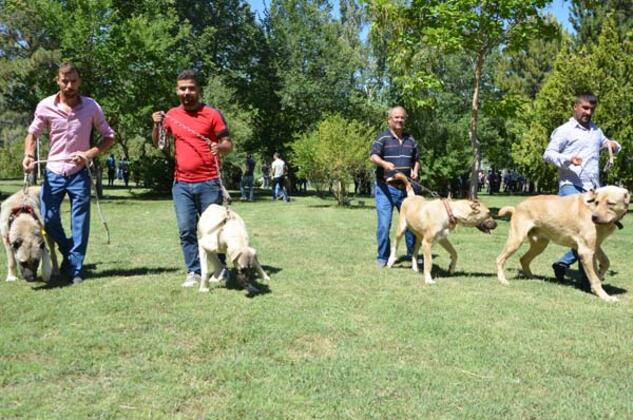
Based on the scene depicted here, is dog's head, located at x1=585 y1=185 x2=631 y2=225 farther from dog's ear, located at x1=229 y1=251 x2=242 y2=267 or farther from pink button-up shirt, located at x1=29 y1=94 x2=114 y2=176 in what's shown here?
pink button-up shirt, located at x1=29 y1=94 x2=114 y2=176

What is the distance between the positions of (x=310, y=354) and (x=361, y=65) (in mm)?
Answer: 35552

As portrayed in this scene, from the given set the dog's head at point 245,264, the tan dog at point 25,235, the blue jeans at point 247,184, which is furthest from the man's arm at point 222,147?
the blue jeans at point 247,184

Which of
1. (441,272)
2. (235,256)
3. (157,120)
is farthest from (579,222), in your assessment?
(157,120)

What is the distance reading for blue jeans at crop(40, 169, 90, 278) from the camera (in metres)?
6.85

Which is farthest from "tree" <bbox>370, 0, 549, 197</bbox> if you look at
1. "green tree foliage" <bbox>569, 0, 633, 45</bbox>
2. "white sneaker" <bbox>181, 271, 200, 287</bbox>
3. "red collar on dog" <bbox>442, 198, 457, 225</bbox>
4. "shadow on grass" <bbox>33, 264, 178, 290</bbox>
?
"green tree foliage" <bbox>569, 0, 633, 45</bbox>

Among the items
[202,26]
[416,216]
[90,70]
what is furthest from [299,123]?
[416,216]

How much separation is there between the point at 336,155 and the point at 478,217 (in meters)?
16.1

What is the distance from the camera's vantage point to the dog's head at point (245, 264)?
597 cm

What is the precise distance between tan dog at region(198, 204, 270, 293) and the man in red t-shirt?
0.33 meters

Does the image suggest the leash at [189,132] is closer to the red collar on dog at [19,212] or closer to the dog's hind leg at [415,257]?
the red collar on dog at [19,212]

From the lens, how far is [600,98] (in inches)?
834

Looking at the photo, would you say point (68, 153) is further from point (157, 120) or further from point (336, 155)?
point (336, 155)

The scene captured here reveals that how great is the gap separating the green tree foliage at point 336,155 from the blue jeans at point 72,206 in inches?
651

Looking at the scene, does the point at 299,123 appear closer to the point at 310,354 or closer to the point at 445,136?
the point at 445,136
